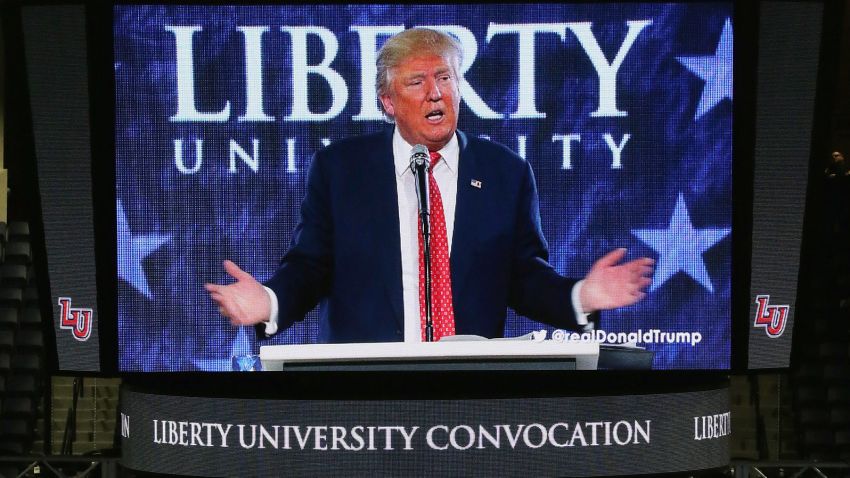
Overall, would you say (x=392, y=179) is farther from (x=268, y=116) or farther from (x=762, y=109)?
(x=762, y=109)

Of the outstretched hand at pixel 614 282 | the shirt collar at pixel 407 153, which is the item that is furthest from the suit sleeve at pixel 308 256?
the outstretched hand at pixel 614 282

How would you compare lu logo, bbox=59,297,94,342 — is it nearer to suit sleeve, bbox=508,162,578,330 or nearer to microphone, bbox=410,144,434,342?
microphone, bbox=410,144,434,342

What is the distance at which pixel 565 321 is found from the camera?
29.0 ft

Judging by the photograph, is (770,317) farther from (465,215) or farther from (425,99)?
(425,99)

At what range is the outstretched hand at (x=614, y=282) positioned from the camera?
8789mm

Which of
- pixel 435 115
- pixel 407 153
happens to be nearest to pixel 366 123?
pixel 407 153

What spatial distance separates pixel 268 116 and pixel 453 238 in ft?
3.86

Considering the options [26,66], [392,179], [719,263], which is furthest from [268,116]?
[719,263]

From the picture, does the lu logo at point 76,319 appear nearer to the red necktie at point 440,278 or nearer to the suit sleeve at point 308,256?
the suit sleeve at point 308,256

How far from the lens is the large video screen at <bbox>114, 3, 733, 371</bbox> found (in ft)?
28.7

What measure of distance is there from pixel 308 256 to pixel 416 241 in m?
0.59

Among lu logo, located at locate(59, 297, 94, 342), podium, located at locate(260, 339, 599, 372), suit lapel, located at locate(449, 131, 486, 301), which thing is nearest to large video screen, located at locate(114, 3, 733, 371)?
suit lapel, located at locate(449, 131, 486, 301)

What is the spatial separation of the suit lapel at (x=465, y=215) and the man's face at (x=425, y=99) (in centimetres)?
13

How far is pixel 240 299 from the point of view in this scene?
880 cm
